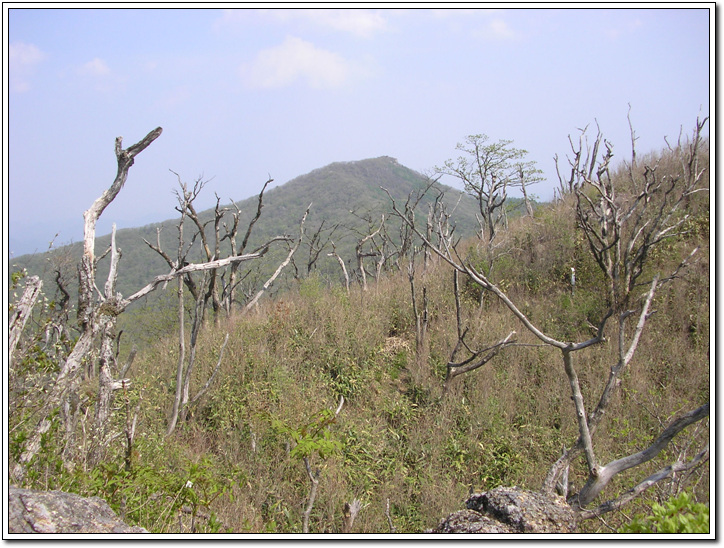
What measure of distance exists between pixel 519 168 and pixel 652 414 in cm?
1221

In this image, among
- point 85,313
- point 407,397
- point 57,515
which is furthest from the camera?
point 407,397

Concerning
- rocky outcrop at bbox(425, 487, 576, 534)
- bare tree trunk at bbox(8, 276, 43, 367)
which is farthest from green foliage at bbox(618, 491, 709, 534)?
bare tree trunk at bbox(8, 276, 43, 367)

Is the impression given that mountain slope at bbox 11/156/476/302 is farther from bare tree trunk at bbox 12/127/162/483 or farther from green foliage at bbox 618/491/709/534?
green foliage at bbox 618/491/709/534

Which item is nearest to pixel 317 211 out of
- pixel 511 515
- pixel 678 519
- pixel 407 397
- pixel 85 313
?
pixel 407 397

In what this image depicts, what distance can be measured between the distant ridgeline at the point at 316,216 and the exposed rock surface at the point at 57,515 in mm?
15352

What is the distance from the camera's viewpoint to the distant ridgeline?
33219 mm

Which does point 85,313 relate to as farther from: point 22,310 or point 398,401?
point 398,401

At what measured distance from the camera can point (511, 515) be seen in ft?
8.43

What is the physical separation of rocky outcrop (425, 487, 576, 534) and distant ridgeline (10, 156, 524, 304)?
1561cm

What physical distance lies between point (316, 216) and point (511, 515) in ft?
208

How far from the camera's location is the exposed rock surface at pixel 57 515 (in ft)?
7.40

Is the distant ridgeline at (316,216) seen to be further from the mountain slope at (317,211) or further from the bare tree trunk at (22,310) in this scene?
the bare tree trunk at (22,310)

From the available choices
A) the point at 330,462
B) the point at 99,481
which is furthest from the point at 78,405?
the point at 330,462

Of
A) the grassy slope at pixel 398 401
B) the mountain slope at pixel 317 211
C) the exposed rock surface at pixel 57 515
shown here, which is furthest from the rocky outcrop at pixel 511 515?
the mountain slope at pixel 317 211
